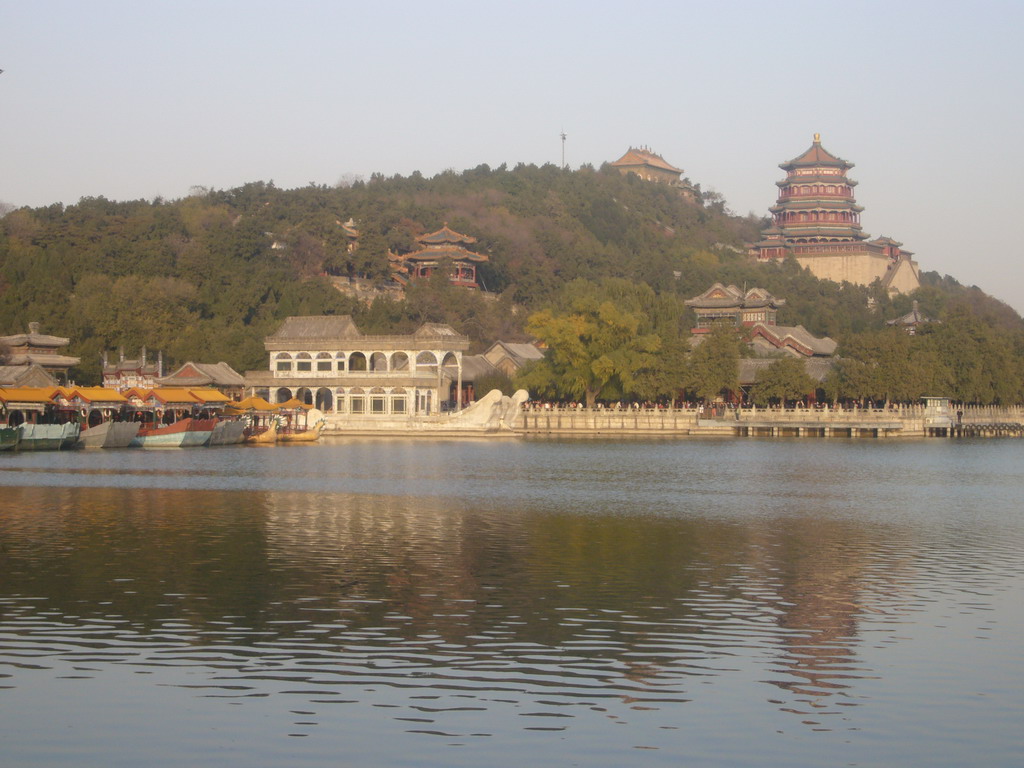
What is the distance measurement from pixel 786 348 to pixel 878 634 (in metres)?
69.1

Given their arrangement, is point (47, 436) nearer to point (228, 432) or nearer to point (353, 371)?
point (228, 432)

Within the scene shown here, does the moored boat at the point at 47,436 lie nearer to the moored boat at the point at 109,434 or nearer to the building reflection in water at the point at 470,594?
the moored boat at the point at 109,434

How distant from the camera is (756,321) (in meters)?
87.9

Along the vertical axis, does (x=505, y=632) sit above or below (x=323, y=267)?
below

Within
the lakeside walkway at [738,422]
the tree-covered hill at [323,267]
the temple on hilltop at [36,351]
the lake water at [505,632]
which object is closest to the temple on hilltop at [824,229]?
the tree-covered hill at [323,267]

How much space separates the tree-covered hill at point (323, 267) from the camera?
77312 mm

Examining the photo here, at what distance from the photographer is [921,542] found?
23.7 m

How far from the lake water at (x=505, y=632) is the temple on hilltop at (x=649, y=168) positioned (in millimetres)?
131261

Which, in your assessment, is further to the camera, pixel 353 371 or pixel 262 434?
pixel 353 371

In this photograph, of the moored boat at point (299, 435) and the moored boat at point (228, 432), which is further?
the moored boat at point (299, 435)

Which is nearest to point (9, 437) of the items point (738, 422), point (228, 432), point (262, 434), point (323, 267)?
point (228, 432)

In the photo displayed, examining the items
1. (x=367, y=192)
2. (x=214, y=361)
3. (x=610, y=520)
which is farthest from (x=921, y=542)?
(x=367, y=192)

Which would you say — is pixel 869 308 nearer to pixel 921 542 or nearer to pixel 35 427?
pixel 35 427

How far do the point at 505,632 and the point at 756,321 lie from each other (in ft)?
248
